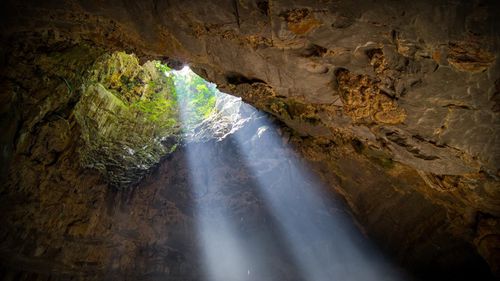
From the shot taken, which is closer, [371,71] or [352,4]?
[352,4]

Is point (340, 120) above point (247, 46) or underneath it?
underneath

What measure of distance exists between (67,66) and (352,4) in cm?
477

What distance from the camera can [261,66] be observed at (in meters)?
3.67

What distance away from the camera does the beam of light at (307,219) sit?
7.30 metres

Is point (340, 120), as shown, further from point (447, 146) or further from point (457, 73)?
point (457, 73)

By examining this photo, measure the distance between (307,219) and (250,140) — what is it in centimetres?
291

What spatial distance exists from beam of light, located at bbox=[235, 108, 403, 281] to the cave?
0.04m

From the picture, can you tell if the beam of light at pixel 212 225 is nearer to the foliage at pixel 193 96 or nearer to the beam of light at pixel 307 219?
the foliage at pixel 193 96

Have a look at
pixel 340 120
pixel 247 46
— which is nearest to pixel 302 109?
pixel 340 120

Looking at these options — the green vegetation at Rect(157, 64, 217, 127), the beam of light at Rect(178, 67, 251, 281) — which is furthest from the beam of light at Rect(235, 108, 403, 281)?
the green vegetation at Rect(157, 64, 217, 127)

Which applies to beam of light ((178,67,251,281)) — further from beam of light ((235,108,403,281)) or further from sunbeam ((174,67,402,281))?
beam of light ((235,108,403,281))

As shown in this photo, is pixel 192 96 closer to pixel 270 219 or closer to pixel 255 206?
pixel 255 206

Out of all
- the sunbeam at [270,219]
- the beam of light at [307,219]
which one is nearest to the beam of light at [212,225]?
the sunbeam at [270,219]

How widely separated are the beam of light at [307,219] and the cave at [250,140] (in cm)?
A: 4
